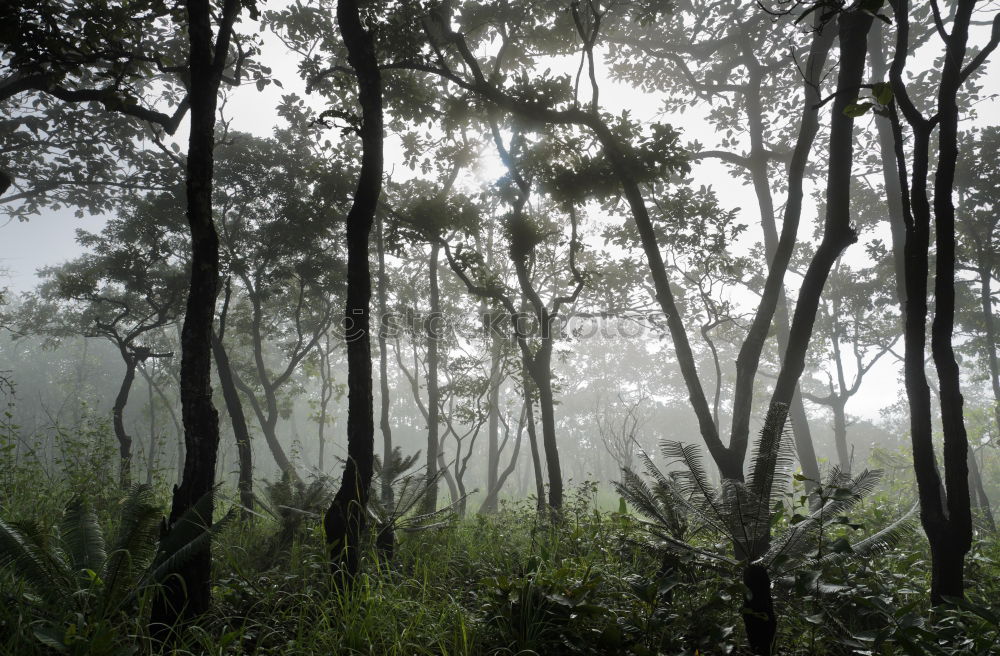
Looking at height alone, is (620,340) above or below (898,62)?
above

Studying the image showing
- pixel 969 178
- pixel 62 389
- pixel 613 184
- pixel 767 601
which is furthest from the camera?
pixel 62 389

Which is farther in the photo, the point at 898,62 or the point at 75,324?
the point at 75,324

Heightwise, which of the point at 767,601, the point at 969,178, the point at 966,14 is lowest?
the point at 767,601

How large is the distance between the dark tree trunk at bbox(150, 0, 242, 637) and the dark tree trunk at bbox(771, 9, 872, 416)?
13.5 feet

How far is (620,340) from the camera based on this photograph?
29.8 metres

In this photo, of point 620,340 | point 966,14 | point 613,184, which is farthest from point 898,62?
point 620,340

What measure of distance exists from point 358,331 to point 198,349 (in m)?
1.25

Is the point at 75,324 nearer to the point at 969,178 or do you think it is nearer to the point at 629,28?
the point at 629,28

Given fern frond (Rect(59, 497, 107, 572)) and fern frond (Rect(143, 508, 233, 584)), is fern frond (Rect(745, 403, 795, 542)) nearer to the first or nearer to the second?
fern frond (Rect(143, 508, 233, 584))

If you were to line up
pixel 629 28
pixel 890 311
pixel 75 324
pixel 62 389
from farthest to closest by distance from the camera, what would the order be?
1. pixel 62 389
2. pixel 75 324
3. pixel 890 311
4. pixel 629 28

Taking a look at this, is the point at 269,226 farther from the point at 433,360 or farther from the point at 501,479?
the point at 501,479

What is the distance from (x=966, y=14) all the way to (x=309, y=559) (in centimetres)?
568

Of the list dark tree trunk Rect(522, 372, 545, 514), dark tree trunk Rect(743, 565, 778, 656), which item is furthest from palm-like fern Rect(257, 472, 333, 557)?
dark tree trunk Rect(743, 565, 778, 656)

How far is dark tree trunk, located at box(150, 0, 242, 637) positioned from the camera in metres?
2.86
